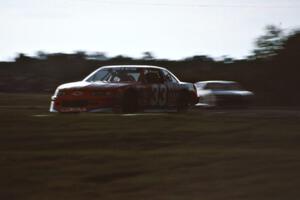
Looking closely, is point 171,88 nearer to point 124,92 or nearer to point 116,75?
point 116,75

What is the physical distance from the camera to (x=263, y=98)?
42.4 meters

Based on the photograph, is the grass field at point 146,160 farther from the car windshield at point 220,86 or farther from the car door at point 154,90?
the car windshield at point 220,86

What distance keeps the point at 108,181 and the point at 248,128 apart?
7092mm

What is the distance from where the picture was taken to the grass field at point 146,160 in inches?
324

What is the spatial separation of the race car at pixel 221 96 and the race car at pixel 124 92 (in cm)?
598

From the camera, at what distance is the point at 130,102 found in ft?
62.8

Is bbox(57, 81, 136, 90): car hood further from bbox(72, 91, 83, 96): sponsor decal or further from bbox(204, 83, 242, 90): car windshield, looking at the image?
bbox(204, 83, 242, 90): car windshield

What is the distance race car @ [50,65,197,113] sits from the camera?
60.7 ft

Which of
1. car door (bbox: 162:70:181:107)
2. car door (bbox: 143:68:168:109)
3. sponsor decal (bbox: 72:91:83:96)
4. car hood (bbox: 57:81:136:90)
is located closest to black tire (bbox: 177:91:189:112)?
car door (bbox: 162:70:181:107)

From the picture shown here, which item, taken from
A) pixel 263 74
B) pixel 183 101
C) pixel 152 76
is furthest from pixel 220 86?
pixel 263 74

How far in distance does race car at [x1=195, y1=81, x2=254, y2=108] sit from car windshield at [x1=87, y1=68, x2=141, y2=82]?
7968 mm

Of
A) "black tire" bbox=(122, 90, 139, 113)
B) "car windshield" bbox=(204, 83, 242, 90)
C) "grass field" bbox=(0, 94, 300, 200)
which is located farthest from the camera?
"car windshield" bbox=(204, 83, 242, 90)

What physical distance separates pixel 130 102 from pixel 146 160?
29.4 ft

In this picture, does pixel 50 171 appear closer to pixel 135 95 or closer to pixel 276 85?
pixel 135 95
